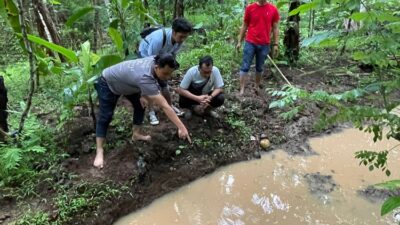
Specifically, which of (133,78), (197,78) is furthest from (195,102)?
(133,78)

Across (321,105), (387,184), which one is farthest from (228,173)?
(387,184)

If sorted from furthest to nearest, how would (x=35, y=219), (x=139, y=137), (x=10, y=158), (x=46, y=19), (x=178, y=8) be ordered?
(x=178, y=8) < (x=46, y=19) < (x=139, y=137) < (x=10, y=158) < (x=35, y=219)

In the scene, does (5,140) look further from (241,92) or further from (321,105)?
(321,105)

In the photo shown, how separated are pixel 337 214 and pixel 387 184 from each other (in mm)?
1904

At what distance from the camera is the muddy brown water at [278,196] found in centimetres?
362

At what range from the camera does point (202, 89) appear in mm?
4805

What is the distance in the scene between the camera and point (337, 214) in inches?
143

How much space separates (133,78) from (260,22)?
8.63 ft

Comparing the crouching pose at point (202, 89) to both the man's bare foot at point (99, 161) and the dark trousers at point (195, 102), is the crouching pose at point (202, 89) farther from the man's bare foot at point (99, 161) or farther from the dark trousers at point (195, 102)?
the man's bare foot at point (99, 161)

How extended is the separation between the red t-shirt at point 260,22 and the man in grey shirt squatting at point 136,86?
7.32 feet

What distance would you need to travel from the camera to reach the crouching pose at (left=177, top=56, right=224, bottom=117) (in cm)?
461

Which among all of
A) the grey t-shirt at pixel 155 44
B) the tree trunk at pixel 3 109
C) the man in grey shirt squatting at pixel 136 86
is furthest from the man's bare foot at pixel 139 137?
the tree trunk at pixel 3 109

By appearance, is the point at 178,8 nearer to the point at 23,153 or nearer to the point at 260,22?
the point at 260,22

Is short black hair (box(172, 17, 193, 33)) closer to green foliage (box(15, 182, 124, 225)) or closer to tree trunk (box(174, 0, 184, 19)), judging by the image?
green foliage (box(15, 182, 124, 225))
